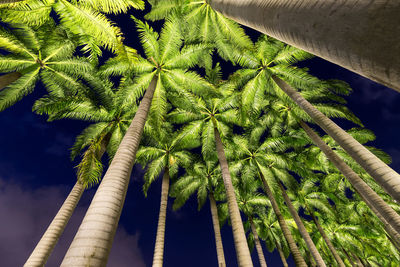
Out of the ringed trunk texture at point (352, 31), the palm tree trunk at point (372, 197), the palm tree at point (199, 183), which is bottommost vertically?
the ringed trunk texture at point (352, 31)

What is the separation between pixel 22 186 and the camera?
104 metres

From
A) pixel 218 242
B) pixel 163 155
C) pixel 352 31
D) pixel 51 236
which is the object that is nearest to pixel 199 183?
pixel 163 155

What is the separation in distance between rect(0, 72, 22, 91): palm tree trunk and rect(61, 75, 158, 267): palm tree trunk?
35.0 ft

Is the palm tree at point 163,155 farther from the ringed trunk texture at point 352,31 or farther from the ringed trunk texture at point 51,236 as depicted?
the ringed trunk texture at point 352,31

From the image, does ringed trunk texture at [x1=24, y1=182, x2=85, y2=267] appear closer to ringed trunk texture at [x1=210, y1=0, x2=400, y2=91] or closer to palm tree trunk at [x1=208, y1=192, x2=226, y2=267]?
palm tree trunk at [x1=208, y1=192, x2=226, y2=267]

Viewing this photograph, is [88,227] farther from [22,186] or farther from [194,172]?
[22,186]

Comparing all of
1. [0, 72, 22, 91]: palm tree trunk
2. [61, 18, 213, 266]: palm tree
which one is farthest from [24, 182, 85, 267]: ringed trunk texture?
[0, 72, 22, 91]: palm tree trunk

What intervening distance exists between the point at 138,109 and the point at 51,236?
27.6ft

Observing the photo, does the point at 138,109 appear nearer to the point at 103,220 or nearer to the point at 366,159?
the point at 103,220

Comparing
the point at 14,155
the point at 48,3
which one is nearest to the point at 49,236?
the point at 48,3

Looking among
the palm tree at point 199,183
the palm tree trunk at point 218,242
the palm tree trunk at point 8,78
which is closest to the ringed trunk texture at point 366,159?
the palm tree at point 199,183

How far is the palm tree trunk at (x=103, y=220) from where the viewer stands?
400 cm

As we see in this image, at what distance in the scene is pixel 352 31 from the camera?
1.65 meters

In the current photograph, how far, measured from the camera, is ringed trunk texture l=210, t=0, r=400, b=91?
4.33ft
